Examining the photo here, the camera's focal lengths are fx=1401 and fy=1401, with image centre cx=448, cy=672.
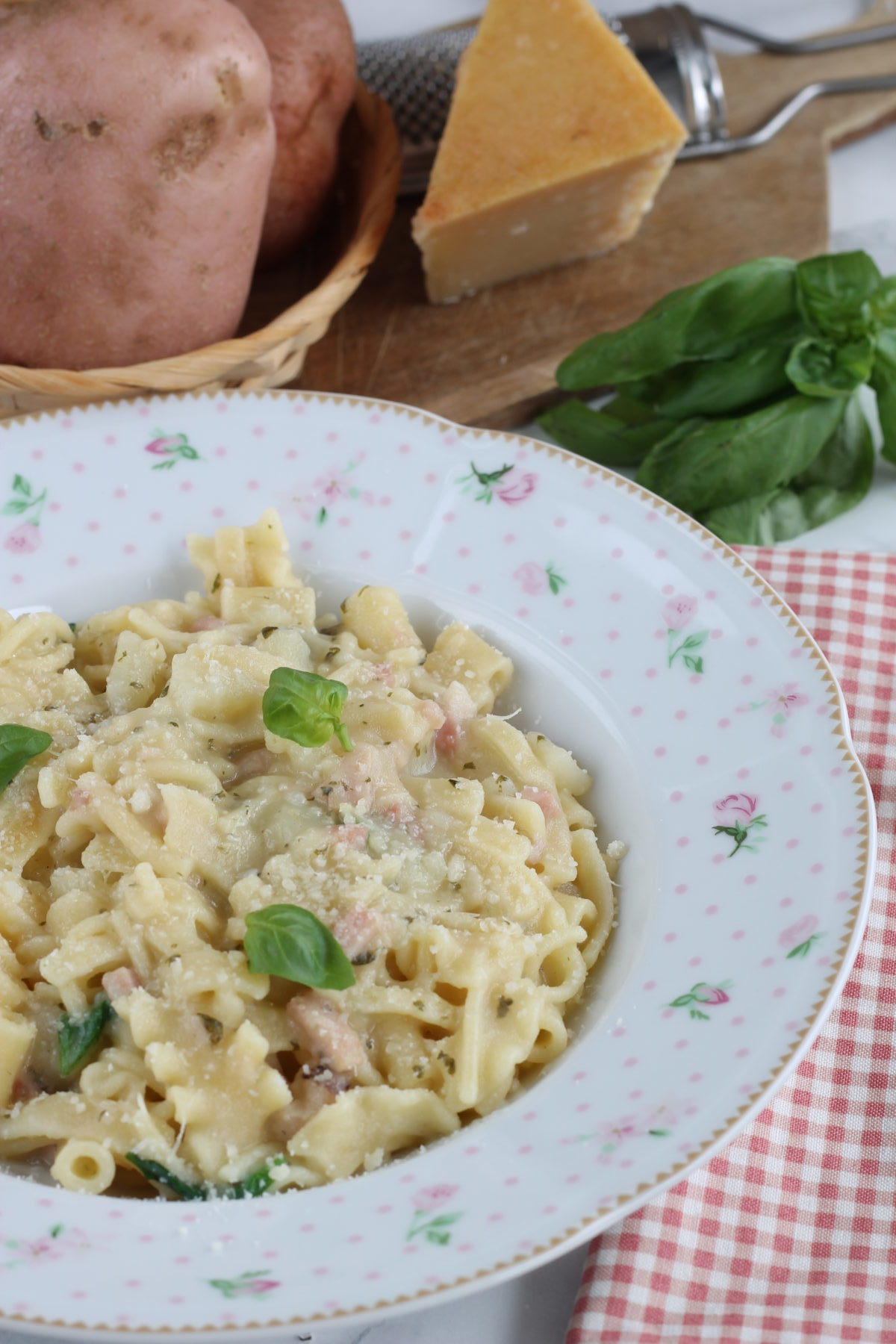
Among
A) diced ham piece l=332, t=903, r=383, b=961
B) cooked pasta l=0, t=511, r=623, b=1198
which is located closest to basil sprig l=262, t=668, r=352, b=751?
cooked pasta l=0, t=511, r=623, b=1198

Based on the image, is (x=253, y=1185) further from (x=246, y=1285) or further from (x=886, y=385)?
(x=886, y=385)

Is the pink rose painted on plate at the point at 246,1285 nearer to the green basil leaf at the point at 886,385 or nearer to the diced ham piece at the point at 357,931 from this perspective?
the diced ham piece at the point at 357,931

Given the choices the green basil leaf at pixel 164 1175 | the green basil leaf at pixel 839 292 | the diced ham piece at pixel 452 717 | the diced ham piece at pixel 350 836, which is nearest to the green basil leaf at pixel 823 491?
the green basil leaf at pixel 839 292

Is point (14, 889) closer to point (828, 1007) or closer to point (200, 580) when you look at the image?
point (200, 580)

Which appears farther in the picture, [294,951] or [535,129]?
[535,129]

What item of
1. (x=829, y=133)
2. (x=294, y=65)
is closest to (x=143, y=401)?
(x=294, y=65)

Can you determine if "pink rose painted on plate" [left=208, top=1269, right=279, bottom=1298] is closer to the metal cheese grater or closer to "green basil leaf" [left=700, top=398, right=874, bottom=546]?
"green basil leaf" [left=700, top=398, right=874, bottom=546]

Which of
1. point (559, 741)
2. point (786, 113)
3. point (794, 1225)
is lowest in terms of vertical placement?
point (794, 1225)

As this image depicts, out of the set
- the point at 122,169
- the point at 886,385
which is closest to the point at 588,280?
the point at 886,385
